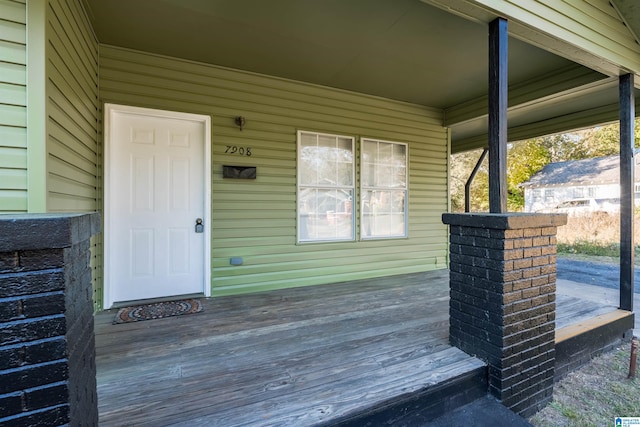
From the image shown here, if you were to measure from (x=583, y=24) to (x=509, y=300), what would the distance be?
2.58 m

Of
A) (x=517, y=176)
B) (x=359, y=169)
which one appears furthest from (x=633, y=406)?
(x=517, y=176)

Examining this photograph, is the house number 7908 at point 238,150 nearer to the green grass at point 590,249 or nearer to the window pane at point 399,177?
the window pane at point 399,177

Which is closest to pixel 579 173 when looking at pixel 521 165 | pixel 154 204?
pixel 521 165

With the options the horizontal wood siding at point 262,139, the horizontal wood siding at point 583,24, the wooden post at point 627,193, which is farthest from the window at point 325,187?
the wooden post at point 627,193

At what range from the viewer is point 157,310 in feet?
9.39

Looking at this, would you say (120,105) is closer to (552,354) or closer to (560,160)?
(552,354)

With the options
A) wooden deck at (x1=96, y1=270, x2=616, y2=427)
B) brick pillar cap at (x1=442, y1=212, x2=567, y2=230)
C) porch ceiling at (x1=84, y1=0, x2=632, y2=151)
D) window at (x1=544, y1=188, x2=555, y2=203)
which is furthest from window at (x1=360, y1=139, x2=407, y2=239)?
window at (x1=544, y1=188, x2=555, y2=203)

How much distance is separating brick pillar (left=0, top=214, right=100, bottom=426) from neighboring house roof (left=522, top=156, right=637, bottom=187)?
16.8 metres

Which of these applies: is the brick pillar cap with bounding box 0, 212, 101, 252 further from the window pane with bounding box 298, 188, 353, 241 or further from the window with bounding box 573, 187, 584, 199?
the window with bounding box 573, 187, 584, 199

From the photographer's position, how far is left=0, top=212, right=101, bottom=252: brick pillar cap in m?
0.74

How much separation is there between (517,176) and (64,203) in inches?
677

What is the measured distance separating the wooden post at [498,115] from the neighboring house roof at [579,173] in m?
14.3

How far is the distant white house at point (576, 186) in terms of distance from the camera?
12039 millimetres

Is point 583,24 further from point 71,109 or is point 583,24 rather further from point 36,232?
point 71,109
